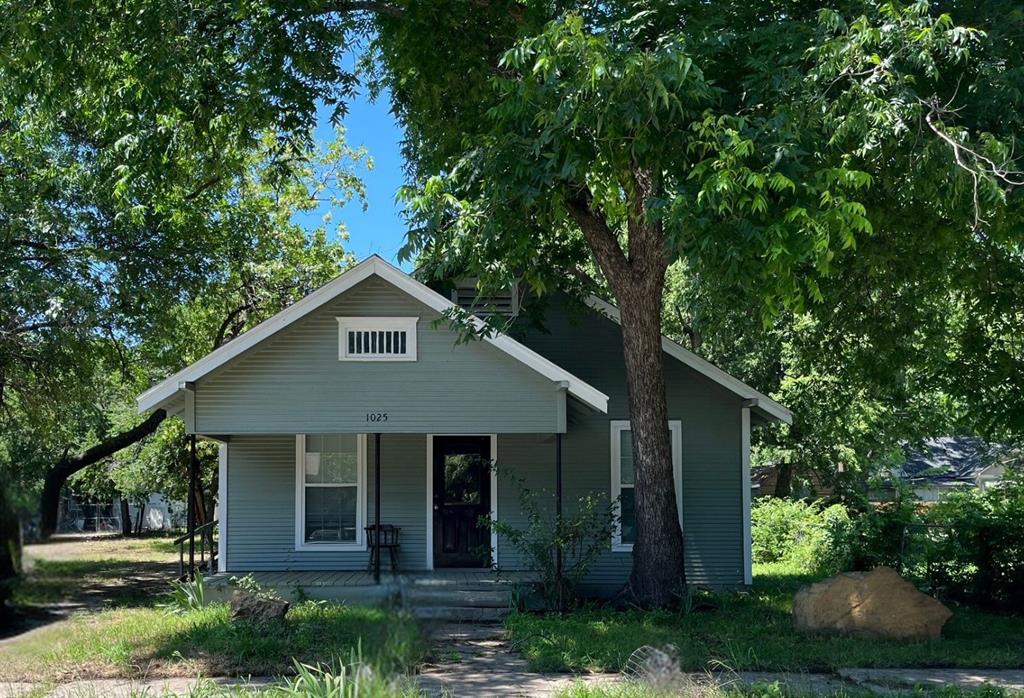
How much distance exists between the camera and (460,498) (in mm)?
16906

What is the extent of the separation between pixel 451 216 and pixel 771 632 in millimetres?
6480

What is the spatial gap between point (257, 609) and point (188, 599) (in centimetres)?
262

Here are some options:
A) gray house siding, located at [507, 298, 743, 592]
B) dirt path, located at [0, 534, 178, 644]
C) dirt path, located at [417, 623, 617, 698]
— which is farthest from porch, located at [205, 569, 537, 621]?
dirt path, located at [0, 534, 178, 644]

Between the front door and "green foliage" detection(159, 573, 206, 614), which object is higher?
Result: the front door

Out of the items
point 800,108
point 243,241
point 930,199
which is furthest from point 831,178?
point 243,241

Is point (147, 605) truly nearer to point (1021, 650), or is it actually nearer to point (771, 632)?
point (771, 632)

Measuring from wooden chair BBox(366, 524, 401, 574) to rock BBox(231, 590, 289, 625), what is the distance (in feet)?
13.7

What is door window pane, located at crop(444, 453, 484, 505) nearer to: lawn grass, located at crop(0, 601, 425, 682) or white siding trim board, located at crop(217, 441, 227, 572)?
white siding trim board, located at crop(217, 441, 227, 572)

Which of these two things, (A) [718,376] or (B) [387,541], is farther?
(A) [718,376]

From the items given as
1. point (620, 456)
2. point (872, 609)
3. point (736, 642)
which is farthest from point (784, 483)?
point (736, 642)

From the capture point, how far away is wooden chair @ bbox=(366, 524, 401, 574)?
53.3 feet

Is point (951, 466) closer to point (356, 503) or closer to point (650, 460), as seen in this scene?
point (650, 460)

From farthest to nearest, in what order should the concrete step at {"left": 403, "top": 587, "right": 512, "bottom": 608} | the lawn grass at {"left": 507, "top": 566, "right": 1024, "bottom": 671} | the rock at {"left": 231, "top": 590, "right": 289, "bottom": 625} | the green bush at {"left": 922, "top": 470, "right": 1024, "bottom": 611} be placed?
the green bush at {"left": 922, "top": 470, "right": 1024, "bottom": 611} → the concrete step at {"left": 403, "top": 587, "right": 512, "bottom": 608} → the rock at {"left": 231, "top": 590, "right": 289, "bottom": 625} → the lawn grass at {"left": 507, "top": 566, "right": 1024, "bottom": 671}

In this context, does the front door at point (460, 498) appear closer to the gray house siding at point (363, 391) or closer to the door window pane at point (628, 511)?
the gray house siding at point (363, 391)
